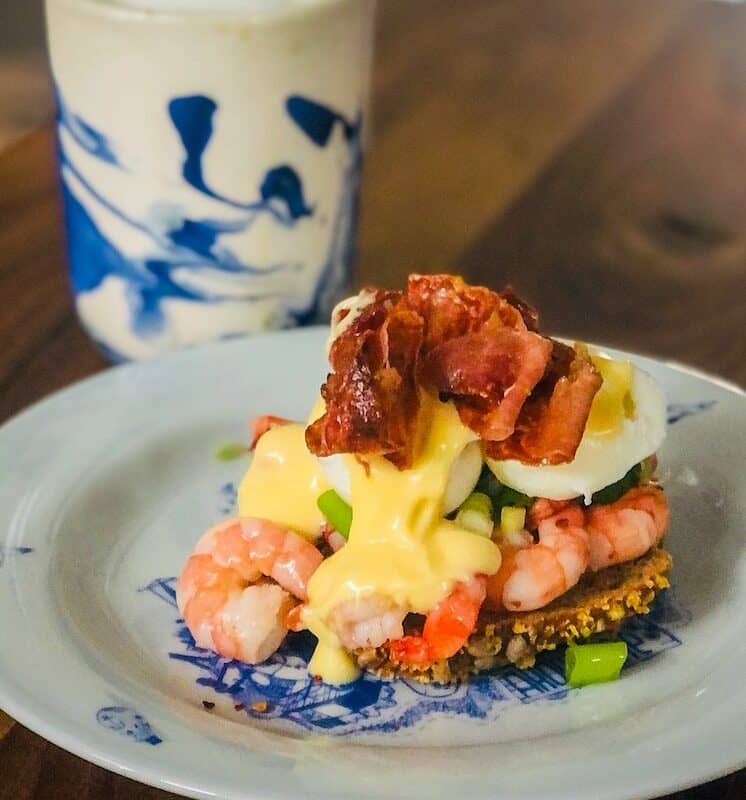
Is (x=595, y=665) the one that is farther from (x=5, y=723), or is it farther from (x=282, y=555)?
(x=5, y=723)

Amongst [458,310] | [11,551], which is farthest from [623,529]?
[11,551]

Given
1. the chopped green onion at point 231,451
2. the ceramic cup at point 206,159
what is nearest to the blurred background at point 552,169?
the ceramic cup at point 206,159

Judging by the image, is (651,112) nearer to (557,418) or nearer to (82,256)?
(82,256)

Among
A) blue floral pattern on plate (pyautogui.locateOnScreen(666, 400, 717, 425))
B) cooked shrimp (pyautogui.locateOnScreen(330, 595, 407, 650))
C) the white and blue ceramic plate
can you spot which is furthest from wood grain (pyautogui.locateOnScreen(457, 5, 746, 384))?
cooked shrimp (pyautogui.locateOnScreen(330, 595, 407, 650))

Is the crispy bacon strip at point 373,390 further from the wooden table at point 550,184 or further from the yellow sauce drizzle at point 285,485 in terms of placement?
the wooden table at point 550,184

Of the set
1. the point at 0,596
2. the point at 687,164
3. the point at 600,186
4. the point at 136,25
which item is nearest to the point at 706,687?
the point at 0,596

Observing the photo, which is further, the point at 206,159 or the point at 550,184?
the point at 550,184
